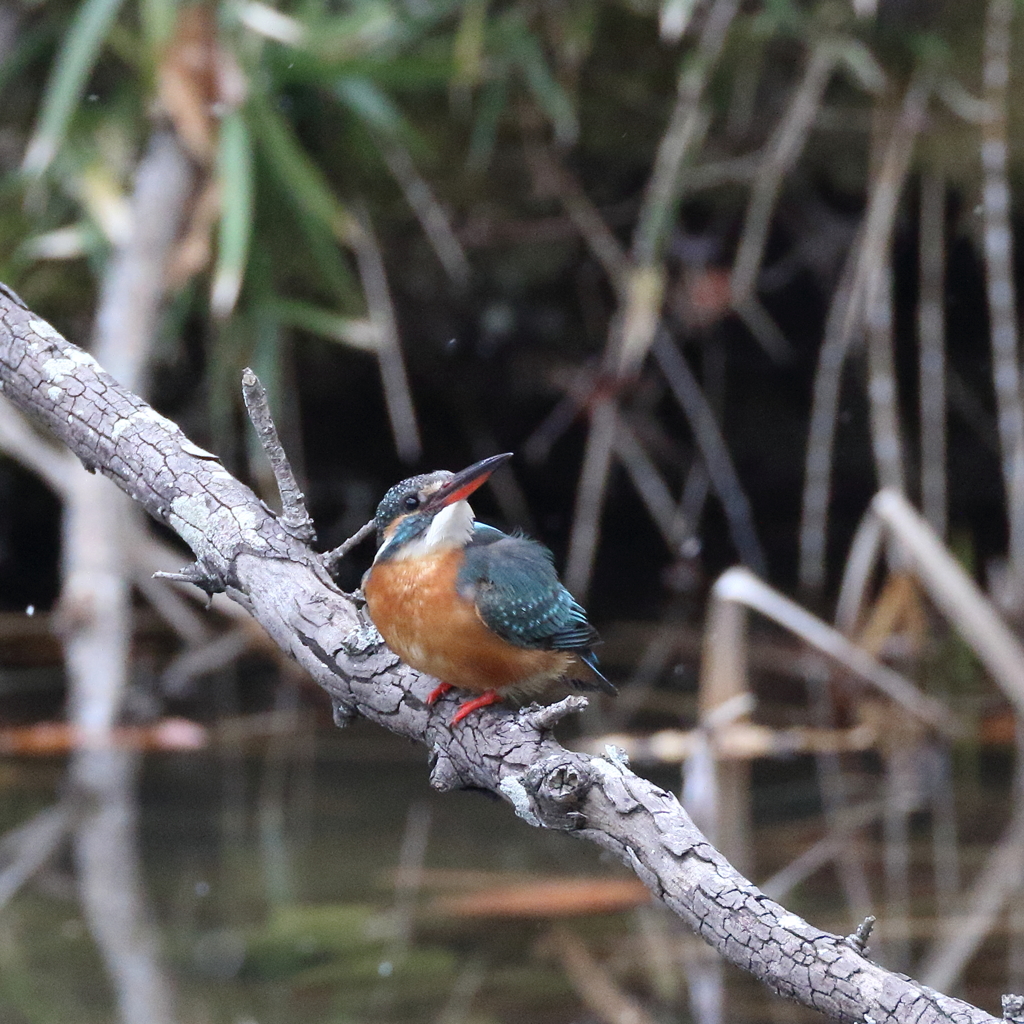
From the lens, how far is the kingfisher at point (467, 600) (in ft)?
5.69

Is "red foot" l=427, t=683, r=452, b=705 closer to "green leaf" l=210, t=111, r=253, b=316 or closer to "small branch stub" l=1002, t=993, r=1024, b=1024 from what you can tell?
"small branch stub" l=1002, t=993, r=1024, b=1024

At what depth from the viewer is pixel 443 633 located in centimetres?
177

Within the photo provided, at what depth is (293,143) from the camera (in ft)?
14.8

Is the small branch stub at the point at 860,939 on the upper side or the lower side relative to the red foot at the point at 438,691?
lower

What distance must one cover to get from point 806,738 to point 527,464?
2009mm

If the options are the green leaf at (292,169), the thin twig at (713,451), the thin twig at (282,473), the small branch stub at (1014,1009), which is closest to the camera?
the small branch stub at (1014,1009)

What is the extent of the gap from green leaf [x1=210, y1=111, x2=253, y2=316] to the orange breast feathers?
2.19m

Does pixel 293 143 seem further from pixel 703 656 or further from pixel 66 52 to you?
pixel 703 656

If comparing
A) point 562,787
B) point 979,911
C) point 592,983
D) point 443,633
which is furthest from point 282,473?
point 979,911

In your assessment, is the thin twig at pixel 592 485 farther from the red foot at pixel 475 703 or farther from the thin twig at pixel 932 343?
the red foot at pixel 475 703

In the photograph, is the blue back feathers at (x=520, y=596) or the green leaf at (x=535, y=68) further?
the green leaf at (x=535, y=68)

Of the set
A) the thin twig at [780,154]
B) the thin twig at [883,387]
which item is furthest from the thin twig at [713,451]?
the thin twig at [883,387]

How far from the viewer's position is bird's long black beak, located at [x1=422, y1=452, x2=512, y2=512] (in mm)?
1890

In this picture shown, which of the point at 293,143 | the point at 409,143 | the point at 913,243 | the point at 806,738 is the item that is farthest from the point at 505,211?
the point at 806,738
